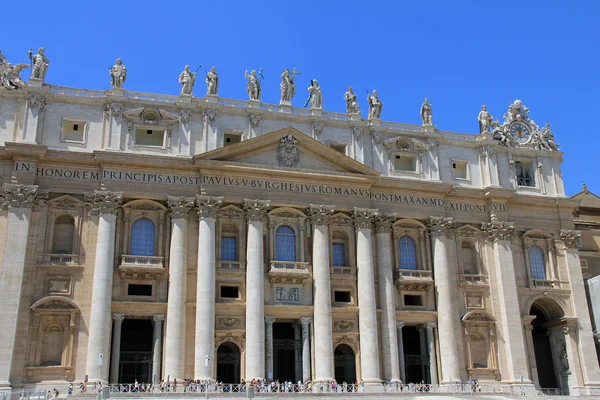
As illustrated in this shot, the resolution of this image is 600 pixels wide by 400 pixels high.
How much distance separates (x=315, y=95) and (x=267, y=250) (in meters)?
11.5

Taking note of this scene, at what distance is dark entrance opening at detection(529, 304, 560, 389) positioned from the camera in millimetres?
49594

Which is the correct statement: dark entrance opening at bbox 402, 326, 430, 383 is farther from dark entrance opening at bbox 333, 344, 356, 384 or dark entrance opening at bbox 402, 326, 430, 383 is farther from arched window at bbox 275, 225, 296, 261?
arched window at bbox 275, 225, 296, 261

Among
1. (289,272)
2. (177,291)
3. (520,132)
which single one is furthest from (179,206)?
(520,132)

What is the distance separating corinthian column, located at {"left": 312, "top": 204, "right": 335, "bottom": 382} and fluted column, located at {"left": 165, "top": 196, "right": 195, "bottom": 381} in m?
7.79

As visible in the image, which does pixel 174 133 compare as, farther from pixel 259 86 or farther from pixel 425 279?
pixel 425 279

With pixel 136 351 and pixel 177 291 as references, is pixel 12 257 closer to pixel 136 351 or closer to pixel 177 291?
pixel 136 351

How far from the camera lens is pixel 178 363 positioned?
38.9 metres

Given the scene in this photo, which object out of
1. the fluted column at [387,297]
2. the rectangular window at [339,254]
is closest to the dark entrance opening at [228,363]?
the rectangular window at [339,254]

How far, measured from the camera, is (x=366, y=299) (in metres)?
43.0

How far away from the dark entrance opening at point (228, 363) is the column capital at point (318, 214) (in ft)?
29.7

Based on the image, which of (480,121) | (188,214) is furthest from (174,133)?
(480,121)

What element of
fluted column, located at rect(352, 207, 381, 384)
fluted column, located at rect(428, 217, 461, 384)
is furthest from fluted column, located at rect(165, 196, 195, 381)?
fluted column, located at rect(428, 217, 461, 384)

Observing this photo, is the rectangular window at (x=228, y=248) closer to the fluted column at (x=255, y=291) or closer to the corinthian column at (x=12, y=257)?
the fluted column at (x=255, y=291)

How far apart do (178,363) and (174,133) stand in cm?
1409
